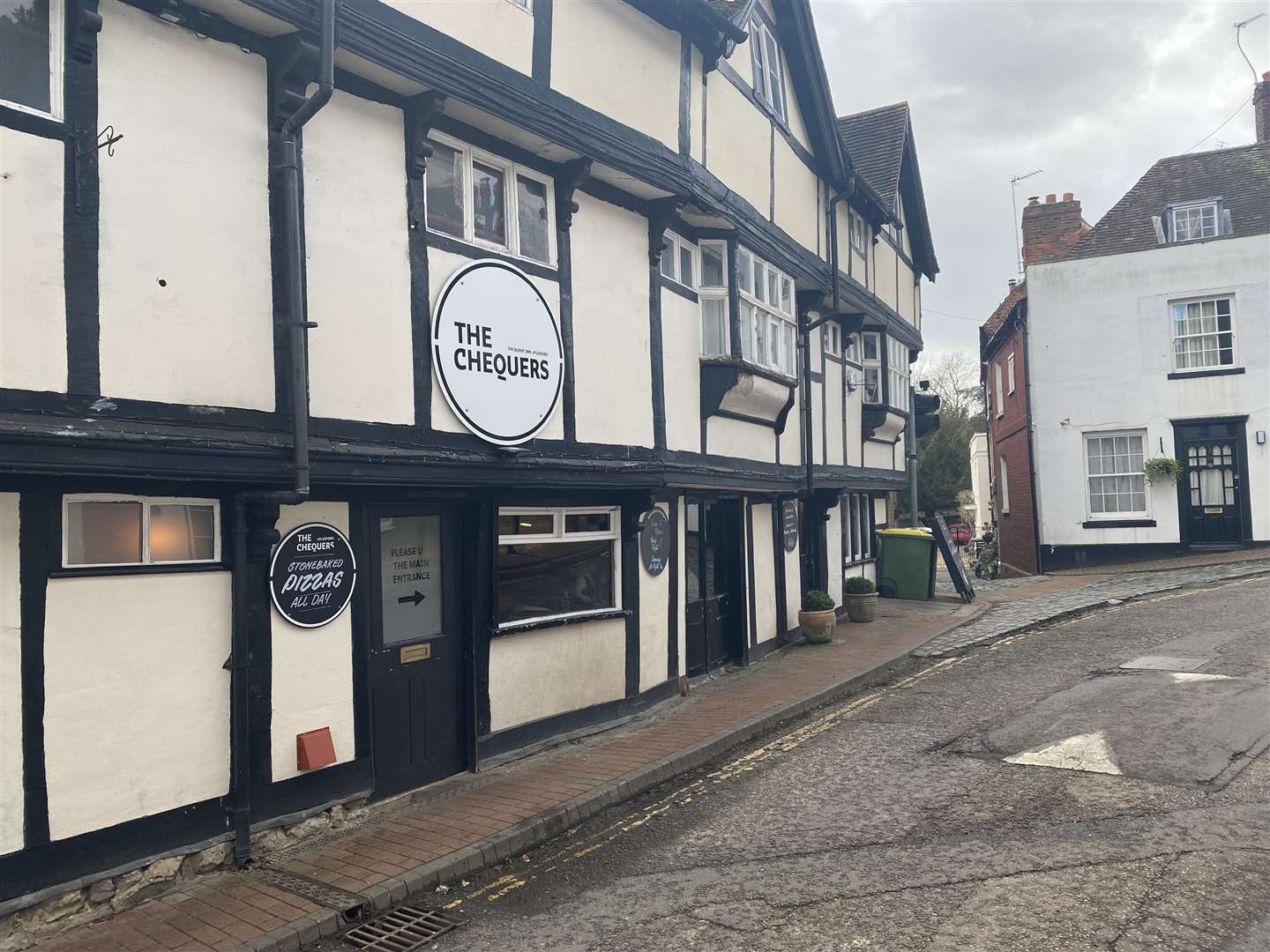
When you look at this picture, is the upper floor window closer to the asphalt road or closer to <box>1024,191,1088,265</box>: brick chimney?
the asphalt road

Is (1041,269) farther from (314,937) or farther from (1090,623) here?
(314,937)

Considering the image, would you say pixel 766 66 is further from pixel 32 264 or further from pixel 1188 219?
pixel 1188 219

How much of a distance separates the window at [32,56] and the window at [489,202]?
289 centimetres

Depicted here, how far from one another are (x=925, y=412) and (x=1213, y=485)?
21.7ft

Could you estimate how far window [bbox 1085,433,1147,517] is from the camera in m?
23.2

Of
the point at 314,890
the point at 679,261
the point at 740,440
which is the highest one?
the point at 679,261

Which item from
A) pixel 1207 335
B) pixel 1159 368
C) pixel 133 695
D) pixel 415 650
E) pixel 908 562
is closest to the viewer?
pixel 133 695

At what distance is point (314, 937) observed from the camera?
5.50 metres

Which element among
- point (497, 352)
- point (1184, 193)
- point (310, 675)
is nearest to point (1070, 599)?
point (1184, 193)

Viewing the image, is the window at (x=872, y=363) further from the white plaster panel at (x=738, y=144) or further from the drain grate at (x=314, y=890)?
the drain grate at (x=314, y=890)

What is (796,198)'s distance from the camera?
48.8 ft

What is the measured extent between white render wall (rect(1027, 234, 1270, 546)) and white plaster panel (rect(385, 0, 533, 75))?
62.2 feet

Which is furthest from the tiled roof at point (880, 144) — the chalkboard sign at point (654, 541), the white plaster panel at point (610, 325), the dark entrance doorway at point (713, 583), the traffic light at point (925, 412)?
the chalkboard sign at point (654, 541)

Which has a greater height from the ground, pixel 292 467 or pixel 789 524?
pixel 292 467
